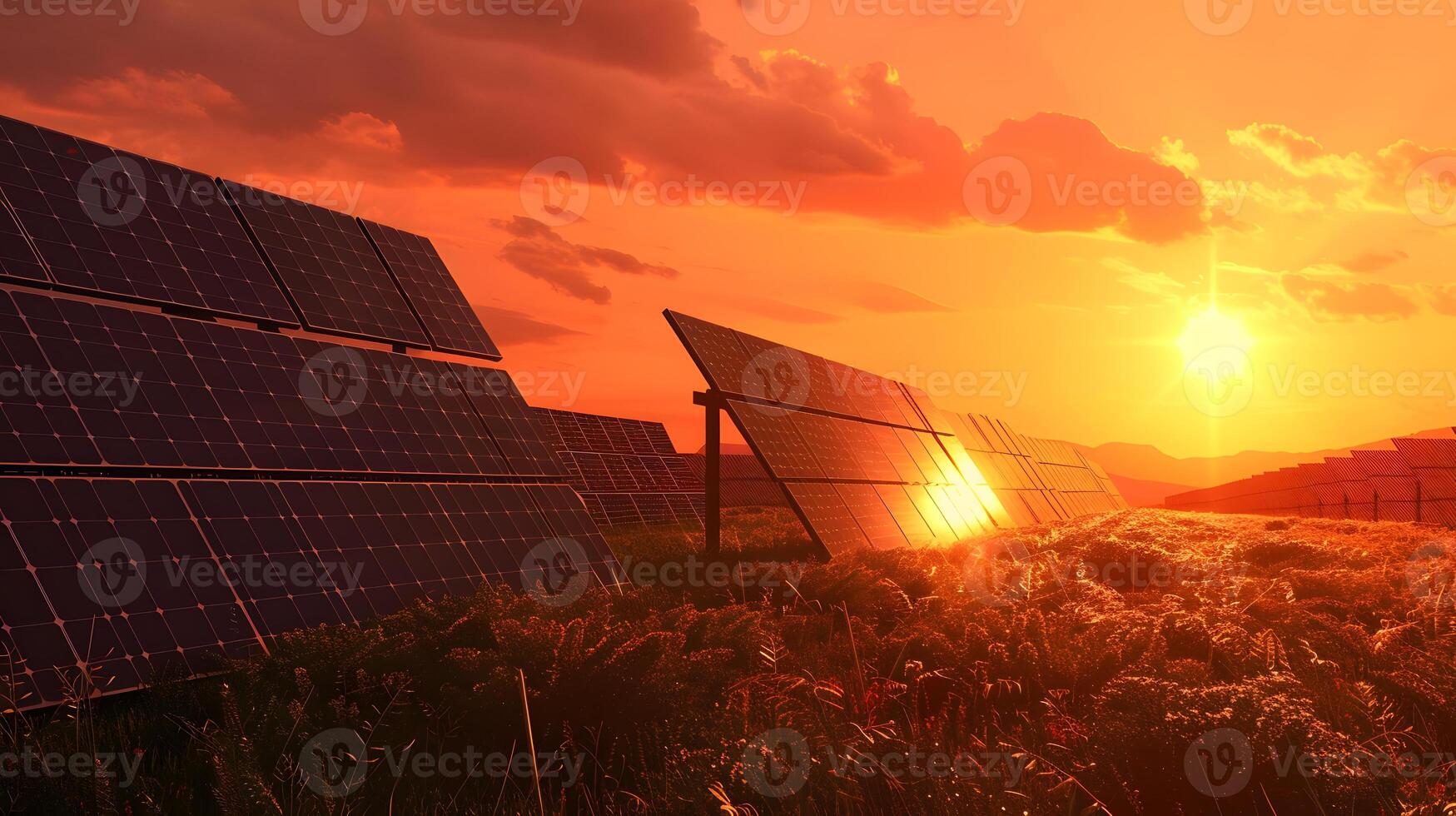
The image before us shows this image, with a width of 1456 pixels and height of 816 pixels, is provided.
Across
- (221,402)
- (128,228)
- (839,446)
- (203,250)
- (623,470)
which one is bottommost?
(221,402)

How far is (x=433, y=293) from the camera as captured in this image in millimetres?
14859

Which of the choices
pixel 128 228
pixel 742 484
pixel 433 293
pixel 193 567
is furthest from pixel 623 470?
pixel 193 567

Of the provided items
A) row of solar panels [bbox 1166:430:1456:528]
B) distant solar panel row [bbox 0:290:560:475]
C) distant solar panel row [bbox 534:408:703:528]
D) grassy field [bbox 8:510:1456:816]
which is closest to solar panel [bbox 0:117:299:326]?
distant solar panel row [bbox 0:290:560:475]

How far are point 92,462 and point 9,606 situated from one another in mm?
1691

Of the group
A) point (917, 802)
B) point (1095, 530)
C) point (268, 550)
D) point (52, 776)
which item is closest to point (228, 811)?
point (52, 776)

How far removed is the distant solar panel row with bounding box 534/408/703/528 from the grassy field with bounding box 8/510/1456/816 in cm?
1726

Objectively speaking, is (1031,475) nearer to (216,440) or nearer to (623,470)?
(623,470)

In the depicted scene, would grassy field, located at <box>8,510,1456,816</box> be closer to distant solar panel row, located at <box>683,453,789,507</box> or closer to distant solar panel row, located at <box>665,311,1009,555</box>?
distant solar panel row, located at <box>665,311,1009,555</box>

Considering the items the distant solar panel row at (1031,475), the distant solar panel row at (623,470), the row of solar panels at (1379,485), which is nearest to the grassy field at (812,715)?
the distant solar panel row at (623,470)

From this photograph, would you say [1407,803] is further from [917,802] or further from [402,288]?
[402,288]

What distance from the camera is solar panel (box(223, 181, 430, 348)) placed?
12.4 metres

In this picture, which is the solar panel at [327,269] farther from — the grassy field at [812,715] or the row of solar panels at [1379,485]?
the row of solar panels at [1379,485]

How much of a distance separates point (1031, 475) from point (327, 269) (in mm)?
34804

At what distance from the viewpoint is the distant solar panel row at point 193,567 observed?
7.39m
